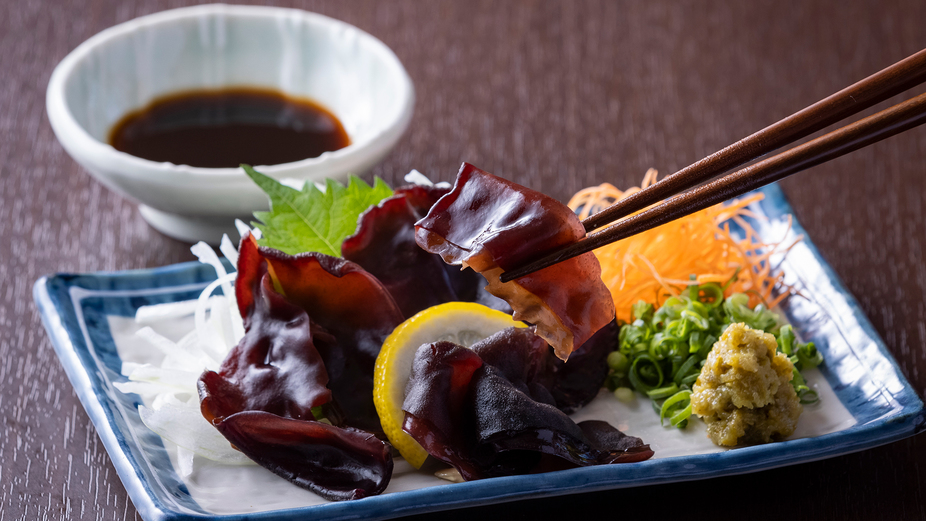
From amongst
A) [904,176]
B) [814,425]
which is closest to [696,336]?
[814,425]

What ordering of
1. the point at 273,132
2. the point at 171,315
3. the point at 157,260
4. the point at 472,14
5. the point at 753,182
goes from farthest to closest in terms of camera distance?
the point at 472,14 < the point at 273,132 < the point at 157,260 < the point at 171,315 < the point at 753,182

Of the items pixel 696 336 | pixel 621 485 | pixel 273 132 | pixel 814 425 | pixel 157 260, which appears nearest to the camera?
pixel 621 485

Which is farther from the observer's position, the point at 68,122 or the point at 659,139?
the point at 659,139

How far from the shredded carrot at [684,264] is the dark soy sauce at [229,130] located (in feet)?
3.65

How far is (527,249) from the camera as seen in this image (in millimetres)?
1533

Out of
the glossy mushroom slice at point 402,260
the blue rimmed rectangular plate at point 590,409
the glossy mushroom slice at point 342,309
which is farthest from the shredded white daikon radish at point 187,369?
the glossy mushroom slice at point 402,260

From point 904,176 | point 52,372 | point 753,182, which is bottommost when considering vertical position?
point 52,372

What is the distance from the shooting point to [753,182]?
1.39m

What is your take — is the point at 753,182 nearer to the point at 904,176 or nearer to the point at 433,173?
the point at 433,173

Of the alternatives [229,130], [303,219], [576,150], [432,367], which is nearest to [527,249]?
[432,367]

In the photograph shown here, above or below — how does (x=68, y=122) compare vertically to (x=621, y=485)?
below

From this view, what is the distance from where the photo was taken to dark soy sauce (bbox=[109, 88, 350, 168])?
2746 millimetres

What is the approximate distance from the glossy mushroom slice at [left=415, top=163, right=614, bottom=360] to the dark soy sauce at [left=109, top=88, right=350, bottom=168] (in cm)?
129

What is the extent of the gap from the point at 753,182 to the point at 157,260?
6.17 ft
